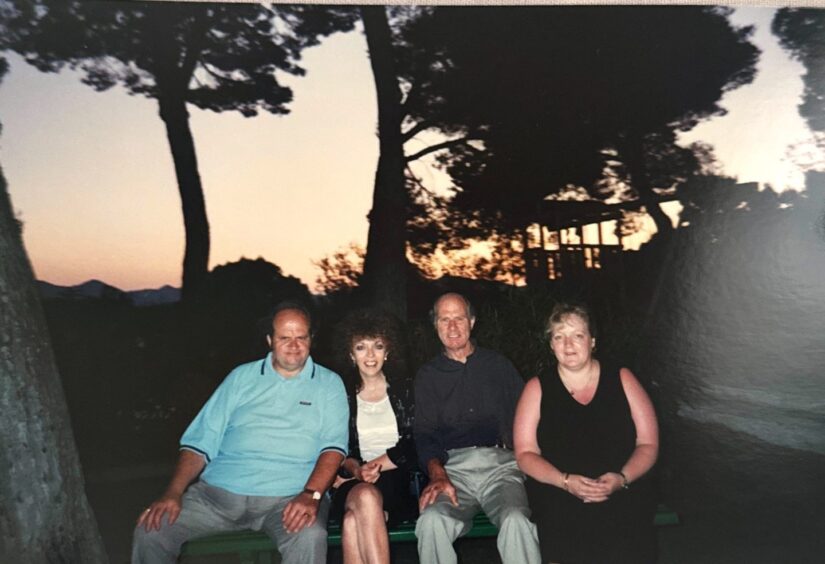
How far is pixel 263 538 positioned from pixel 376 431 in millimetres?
602

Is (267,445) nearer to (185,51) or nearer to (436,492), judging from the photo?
(436,492)

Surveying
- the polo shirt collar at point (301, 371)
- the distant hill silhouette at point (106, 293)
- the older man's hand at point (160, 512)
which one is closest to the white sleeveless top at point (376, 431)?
the polo shirt collar at point (301, 371)

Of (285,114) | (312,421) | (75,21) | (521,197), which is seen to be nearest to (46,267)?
(75,21)

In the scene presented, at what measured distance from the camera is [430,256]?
3.80 meters

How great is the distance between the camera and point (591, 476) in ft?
8.30

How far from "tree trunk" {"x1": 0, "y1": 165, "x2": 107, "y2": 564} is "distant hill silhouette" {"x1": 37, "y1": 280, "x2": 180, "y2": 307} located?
512 millimetres

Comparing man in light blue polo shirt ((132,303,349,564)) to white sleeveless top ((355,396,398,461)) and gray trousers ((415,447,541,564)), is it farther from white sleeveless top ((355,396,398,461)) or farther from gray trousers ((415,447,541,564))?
gray trousers ((415,447,541,564))

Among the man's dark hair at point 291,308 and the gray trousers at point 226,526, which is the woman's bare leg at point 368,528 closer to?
the gray trousers at point 226,526

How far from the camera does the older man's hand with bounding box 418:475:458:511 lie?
8.46 feet

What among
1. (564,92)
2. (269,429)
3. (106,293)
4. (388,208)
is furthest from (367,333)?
(564,92)

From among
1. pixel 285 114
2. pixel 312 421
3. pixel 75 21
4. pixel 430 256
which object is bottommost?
pixel 312 421

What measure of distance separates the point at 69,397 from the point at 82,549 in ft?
2.58

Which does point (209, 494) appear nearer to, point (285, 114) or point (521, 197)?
point (285, 114)

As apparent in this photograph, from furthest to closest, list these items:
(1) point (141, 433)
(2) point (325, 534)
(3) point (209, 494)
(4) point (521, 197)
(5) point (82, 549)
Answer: (4) point (521, 197), (1) point (141, 433), (5) point (82, 549), (3) point (209, 494), (2) point (325, 534)
